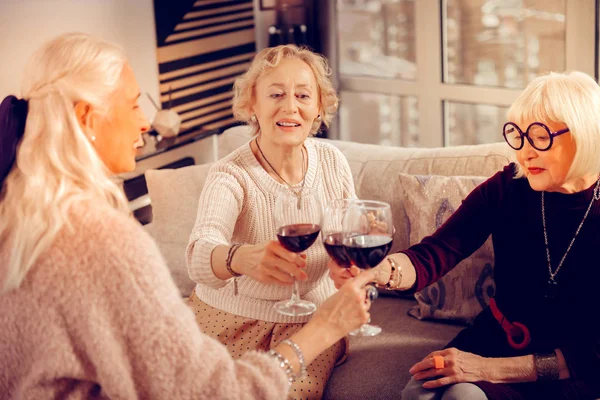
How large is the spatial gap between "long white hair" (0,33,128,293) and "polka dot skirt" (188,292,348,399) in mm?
853

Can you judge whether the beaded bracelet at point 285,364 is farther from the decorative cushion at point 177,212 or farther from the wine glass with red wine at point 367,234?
the decorative cushion at point 177,212

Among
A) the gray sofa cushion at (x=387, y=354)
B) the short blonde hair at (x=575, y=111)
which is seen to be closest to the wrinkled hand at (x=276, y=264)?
the gray sofa cushion at (x=387, y=354)

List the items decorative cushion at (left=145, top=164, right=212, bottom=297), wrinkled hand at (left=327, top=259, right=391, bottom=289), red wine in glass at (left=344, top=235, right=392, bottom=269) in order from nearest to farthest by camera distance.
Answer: red wine in glass at (left=344, top=235, right=392, bottom=269) < wrinkled hand at (left=327, top=259, right=391, bottom=289) < decorative cushion at (left=145, top=164, right=212, bottom=297)

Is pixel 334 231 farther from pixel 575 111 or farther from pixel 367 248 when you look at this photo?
pixel 575 111

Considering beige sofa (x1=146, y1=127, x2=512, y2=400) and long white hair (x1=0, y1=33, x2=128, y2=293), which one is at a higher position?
long white hair (x1=0, y1=33, x2=128, y2=293)

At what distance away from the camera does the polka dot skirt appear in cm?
209

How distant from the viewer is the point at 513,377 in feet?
5.98

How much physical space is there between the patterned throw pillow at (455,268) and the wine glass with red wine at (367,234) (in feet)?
2.72

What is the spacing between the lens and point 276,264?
5.41ft

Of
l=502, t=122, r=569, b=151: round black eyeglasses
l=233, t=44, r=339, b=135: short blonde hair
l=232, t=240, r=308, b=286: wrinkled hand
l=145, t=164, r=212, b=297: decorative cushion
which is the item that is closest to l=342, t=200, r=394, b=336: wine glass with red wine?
l=232, t=240, r=308, b=286: wrinkled hand

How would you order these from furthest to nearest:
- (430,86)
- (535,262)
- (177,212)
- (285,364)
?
(430,86), (177,212), (535,262), (285,364)

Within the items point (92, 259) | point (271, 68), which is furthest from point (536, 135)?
point (92, 259)

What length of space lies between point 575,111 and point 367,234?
640mm

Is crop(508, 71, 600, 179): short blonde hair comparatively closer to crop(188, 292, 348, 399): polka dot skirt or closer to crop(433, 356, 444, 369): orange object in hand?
→ crop(433, 356, 444, 369): orange object in hand
